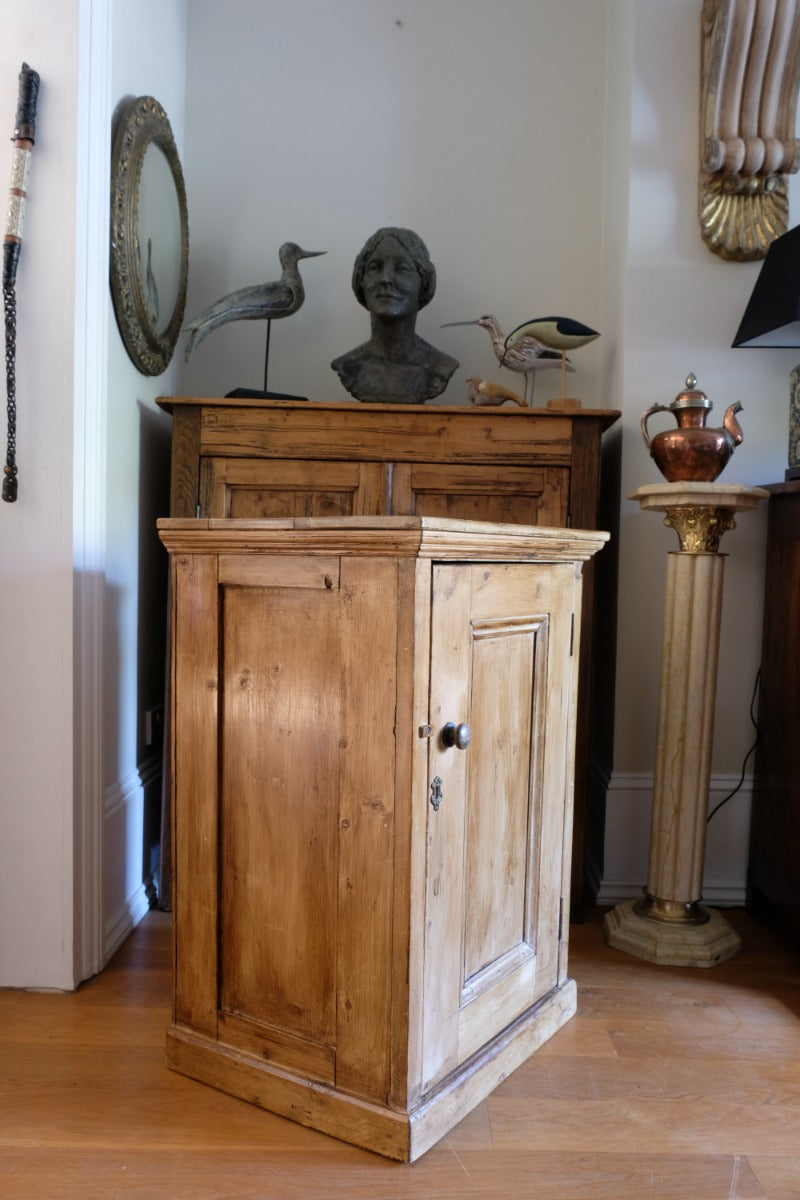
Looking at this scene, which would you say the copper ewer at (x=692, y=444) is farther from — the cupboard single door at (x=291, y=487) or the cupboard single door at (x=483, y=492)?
the cupboard single door at (x=291, y=487)

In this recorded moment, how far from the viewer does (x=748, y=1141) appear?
1.33m

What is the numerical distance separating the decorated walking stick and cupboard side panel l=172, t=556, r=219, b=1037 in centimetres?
56

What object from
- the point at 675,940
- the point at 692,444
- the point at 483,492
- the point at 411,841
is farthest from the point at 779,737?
the point at 411,841

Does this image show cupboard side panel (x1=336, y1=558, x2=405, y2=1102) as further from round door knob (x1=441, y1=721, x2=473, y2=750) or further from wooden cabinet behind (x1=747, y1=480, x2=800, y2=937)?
wooden cabinet behind (x1=747, y1=480, x2=800, y2=937)

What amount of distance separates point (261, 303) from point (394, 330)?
0.37 m

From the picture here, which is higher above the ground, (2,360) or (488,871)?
(2,360)

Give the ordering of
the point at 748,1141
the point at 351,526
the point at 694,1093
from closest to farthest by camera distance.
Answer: the point at 351,526 < the point at 748,1141 < the point at 694,1093

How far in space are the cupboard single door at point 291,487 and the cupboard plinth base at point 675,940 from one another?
1.18m

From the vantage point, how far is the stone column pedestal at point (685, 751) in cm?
195

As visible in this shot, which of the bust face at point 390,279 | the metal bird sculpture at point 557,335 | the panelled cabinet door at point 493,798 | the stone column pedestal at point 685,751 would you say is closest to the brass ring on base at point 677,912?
the stone column pedestal at point 685,751

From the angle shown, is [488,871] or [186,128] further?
[186,128]

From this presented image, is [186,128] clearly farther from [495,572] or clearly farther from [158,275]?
[495,572]

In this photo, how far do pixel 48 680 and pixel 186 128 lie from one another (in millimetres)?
1814

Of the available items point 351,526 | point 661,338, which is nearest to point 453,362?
point 661,338
